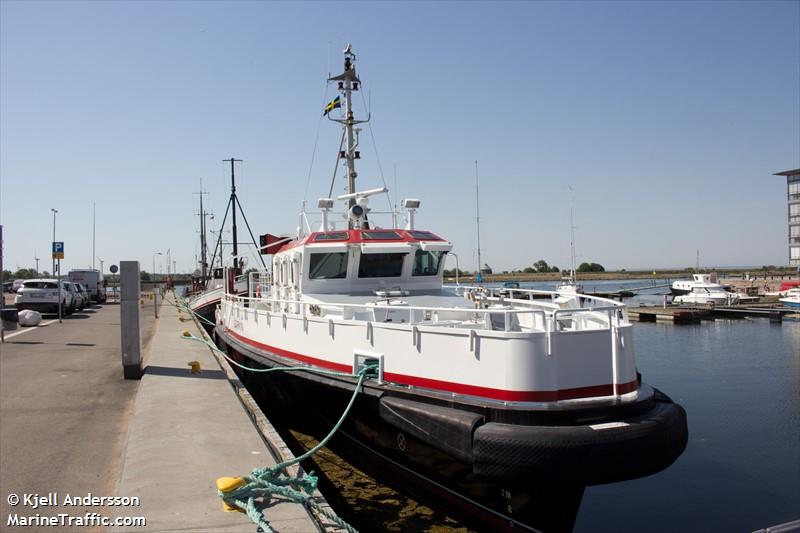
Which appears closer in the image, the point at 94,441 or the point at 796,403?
the point at 94,441

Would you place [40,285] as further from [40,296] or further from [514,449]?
[514,449]

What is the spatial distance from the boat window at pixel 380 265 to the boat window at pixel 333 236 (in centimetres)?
49

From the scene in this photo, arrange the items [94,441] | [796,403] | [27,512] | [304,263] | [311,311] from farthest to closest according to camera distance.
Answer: [796,403] < [304,263] < [311,311] < [94,441] < [27,512]

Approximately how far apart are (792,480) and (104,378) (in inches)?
536

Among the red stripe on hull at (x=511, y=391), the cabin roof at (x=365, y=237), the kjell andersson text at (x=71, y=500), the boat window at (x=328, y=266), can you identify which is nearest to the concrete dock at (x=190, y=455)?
the kjell andersson text at (x=71, y=500)

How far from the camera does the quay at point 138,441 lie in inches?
194

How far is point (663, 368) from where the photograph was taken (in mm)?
24031

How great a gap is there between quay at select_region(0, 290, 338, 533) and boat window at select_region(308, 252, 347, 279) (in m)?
2.54

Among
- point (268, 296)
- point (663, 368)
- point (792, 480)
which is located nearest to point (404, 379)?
point (268, 296)

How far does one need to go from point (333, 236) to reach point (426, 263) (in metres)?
1.90

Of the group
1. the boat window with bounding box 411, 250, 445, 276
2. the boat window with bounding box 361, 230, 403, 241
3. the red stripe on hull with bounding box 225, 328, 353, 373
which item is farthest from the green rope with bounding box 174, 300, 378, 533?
the boat window with bounding box 411, 250, 445, 276

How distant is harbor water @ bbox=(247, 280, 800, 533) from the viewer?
834 centimetres

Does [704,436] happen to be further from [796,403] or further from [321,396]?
[321,396]

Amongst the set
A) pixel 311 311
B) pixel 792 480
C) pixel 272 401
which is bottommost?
pixel 792 480
